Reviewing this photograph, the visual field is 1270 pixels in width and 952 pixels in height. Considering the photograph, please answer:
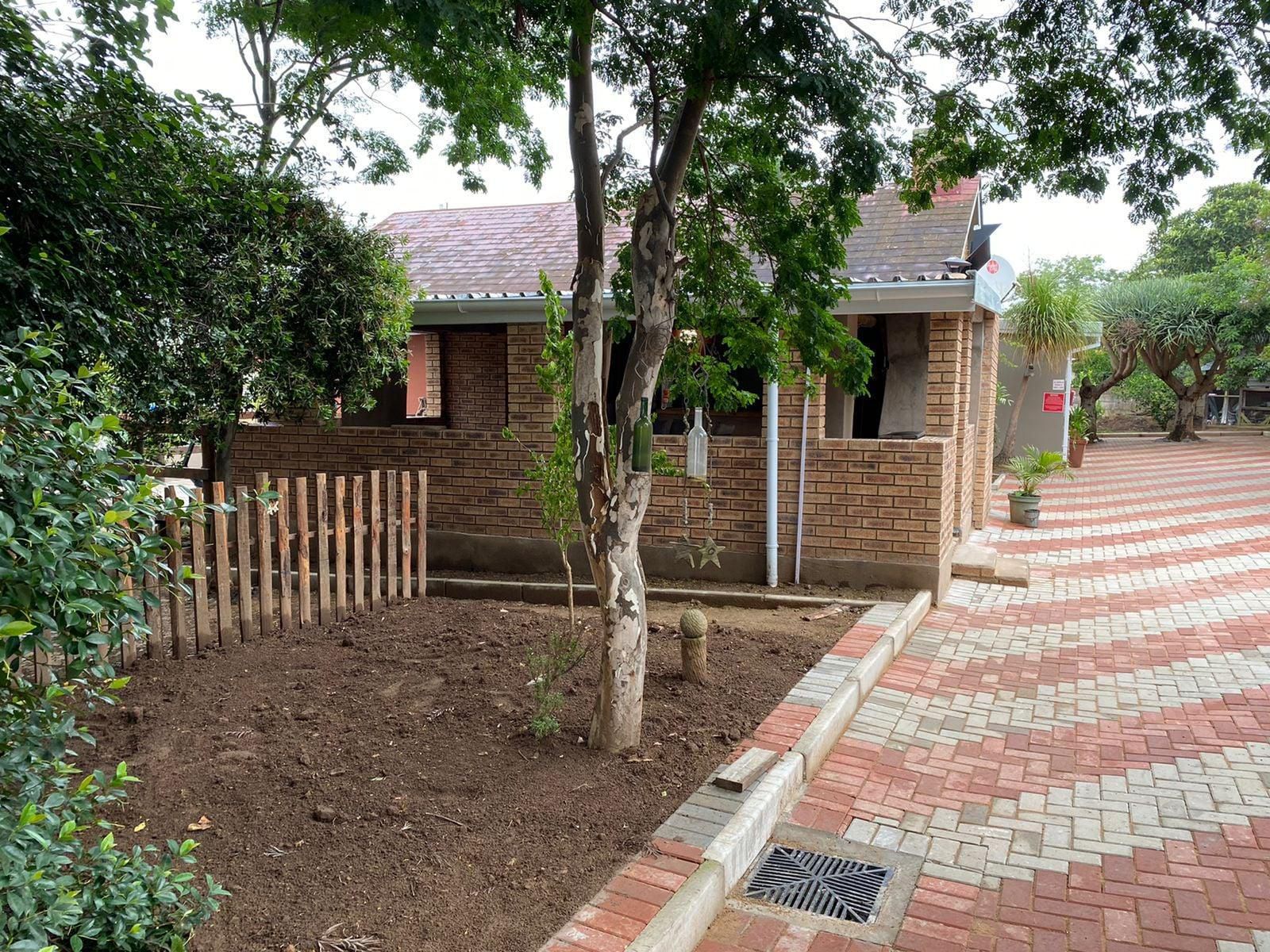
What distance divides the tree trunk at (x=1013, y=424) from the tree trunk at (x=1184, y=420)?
15.0 metres

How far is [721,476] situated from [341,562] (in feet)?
12.1

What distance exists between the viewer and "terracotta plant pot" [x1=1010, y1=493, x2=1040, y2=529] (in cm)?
1345

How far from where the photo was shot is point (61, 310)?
453 cm

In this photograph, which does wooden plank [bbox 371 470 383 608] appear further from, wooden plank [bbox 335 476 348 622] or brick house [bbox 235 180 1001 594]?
brick house [bbox 235 180 1001 594]

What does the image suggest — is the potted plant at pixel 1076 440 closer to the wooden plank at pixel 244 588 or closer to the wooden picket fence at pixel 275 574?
the wooden picket fence at pixel 275 574

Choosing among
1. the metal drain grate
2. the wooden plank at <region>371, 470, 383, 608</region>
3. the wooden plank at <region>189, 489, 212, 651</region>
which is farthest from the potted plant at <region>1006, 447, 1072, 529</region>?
the wooden plank at <region>189, 489, 212, 651</region>

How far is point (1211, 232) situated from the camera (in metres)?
41.3

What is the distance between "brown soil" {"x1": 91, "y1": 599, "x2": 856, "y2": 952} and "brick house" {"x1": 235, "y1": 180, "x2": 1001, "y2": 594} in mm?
2258

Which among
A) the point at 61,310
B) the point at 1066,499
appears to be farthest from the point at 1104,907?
the point at 1066,499

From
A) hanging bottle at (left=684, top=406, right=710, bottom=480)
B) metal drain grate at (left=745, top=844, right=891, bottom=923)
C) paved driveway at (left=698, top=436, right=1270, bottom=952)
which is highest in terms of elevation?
hanging bottle at (left=684, top=406, right=710, bottom=480)

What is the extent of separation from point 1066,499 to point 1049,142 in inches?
540

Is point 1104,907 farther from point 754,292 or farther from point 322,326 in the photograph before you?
point 322,326

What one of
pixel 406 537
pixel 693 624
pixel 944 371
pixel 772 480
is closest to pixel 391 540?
pixel 406 537

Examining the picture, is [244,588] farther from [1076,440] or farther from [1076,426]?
[1076,426]
